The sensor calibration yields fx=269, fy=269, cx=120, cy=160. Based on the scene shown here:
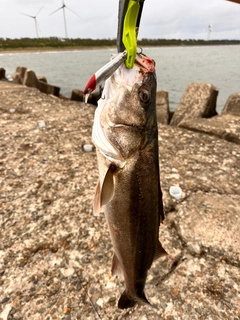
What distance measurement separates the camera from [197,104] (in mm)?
7277

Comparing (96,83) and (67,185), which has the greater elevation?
(96,83)

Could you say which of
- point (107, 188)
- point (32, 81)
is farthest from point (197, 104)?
point (32, 81)

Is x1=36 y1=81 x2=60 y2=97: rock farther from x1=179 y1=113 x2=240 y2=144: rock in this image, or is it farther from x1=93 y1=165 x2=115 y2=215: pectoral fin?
x1=93 y1=165 x2=115 y2=215: pectoral fin

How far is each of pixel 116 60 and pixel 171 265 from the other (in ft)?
7.36

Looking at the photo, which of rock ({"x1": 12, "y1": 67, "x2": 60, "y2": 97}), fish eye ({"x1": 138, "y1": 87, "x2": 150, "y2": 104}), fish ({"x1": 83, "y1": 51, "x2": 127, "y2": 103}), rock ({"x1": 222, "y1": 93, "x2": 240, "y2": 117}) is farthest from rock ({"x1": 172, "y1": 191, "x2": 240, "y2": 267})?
rock ({"x1": 12, "y1": 67, "x2": 60, "y2": 97})

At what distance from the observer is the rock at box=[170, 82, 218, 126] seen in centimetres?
714

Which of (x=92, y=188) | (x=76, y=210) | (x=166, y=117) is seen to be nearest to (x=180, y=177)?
(x=92, y=188)

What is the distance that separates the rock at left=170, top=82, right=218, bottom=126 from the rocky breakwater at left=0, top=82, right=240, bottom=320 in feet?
7.32

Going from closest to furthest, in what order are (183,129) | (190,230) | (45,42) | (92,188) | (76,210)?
1. (190,230)
2. (76,210)
3. (92,188)
4. (183,129)
5. (45,42)

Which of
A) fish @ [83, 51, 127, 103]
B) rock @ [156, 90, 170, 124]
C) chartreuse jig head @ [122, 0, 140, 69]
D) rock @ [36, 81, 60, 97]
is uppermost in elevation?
chartreuse jig head @ [122, 0, 140, 69]

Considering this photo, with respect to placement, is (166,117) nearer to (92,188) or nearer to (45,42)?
(92,188)

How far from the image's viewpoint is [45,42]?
69.2 m

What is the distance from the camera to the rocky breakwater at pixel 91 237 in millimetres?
2461

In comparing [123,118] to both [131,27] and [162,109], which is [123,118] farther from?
[162,109]
